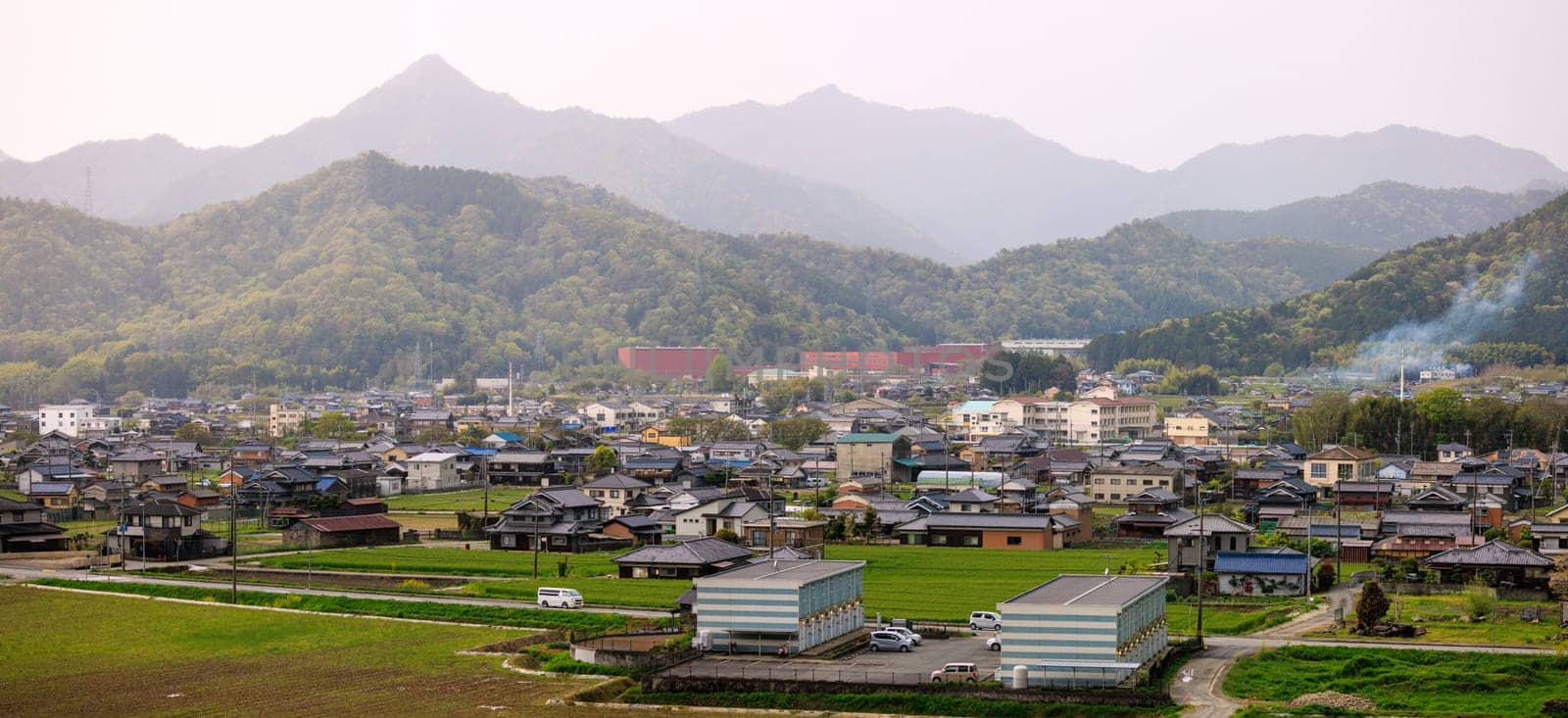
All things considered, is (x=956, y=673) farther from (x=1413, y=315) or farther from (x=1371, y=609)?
(x=1413, y=315)

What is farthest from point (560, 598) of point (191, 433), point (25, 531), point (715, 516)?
point (191, 433)


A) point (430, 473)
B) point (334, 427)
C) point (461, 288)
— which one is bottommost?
point (430, 473)

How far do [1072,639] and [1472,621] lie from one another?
6.39 m

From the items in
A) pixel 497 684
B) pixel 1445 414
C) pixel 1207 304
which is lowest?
pixel 497 684

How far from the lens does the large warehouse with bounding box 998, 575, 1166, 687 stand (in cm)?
1500

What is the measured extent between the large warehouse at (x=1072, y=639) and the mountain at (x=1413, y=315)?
55.1m

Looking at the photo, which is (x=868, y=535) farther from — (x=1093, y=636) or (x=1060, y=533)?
(x=1093, y=636)

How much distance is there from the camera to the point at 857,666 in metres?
16.4

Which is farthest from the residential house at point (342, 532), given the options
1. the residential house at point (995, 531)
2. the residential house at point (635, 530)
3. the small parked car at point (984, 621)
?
the small parked car at point (984, 621)

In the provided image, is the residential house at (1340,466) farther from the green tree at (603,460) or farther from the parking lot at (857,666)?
the parking lot at (857,666)

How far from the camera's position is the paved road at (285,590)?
20734 millimetres

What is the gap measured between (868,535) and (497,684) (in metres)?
14.2

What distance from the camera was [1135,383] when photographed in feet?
235

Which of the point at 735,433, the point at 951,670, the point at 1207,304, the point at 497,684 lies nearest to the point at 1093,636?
the point at 951,670
